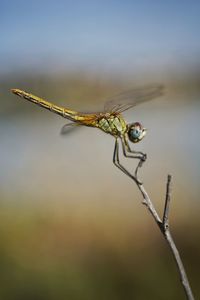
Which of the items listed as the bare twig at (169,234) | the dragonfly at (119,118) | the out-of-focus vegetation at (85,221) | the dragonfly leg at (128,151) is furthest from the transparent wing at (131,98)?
the out-of-focus vegetation at (85,221)

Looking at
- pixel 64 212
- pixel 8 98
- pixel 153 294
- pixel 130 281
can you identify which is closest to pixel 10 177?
pixel 64 212

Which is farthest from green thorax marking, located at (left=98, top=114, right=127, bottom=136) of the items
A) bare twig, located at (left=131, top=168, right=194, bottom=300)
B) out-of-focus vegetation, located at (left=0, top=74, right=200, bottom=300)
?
out-of-focus vegetation, located at (left=0, top=74, right=200, bottom=300)

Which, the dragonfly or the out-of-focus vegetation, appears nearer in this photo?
the dragonfly

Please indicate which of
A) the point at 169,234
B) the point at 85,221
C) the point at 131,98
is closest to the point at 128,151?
the point at 131,98

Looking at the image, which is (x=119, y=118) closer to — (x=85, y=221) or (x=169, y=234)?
(x=169, y=234)

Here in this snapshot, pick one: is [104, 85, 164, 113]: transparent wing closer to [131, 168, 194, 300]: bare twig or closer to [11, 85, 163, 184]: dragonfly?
[11, 85, 163, 184]: dragonfly

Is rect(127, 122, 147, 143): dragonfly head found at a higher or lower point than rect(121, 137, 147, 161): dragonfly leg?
higher

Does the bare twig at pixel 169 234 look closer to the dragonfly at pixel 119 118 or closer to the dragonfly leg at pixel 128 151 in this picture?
the dragonfly at pixel 119 118
